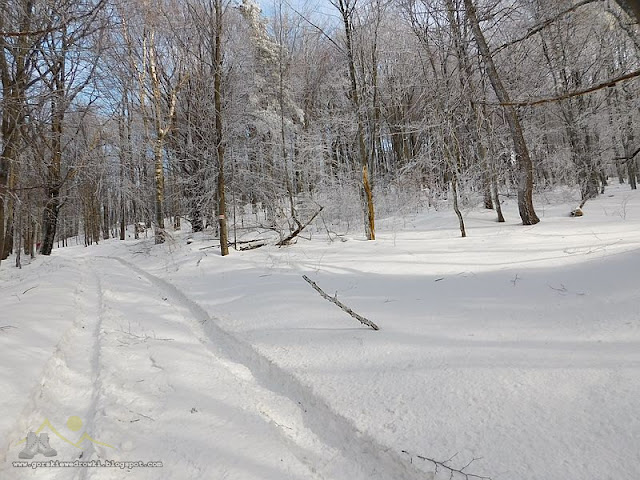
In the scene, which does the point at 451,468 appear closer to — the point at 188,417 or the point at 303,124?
the point at 188,417

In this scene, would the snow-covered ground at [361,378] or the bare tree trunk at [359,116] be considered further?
the bare tree trunk at [359,116]

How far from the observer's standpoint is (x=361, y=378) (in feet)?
9.90

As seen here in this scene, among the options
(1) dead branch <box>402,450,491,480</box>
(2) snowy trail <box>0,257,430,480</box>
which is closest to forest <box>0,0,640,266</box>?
(2) snowy trail <box>0,257,430,480</box>

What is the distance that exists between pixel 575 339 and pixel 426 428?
1.63m

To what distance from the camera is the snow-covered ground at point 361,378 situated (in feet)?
6.75

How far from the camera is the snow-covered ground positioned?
2057 millimetres

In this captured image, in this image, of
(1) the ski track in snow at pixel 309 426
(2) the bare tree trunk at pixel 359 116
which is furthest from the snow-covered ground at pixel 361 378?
(2) the bare tree trunk at pixel 359 116

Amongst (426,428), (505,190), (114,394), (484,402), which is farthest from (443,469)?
(505,190)

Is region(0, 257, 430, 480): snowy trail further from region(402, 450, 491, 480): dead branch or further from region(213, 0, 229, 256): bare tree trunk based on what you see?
region(213, 0, 229, 256): bare tree trunk

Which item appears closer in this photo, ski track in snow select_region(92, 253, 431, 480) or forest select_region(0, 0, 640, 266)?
ski track in snow select_region(92, 253, 431, 480)

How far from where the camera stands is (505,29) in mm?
7805

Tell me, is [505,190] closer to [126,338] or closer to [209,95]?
[209,95]

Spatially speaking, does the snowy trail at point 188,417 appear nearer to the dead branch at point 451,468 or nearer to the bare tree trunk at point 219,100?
the dead branch at point 451,468

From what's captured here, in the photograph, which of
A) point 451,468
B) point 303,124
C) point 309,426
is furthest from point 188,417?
point 303,124
